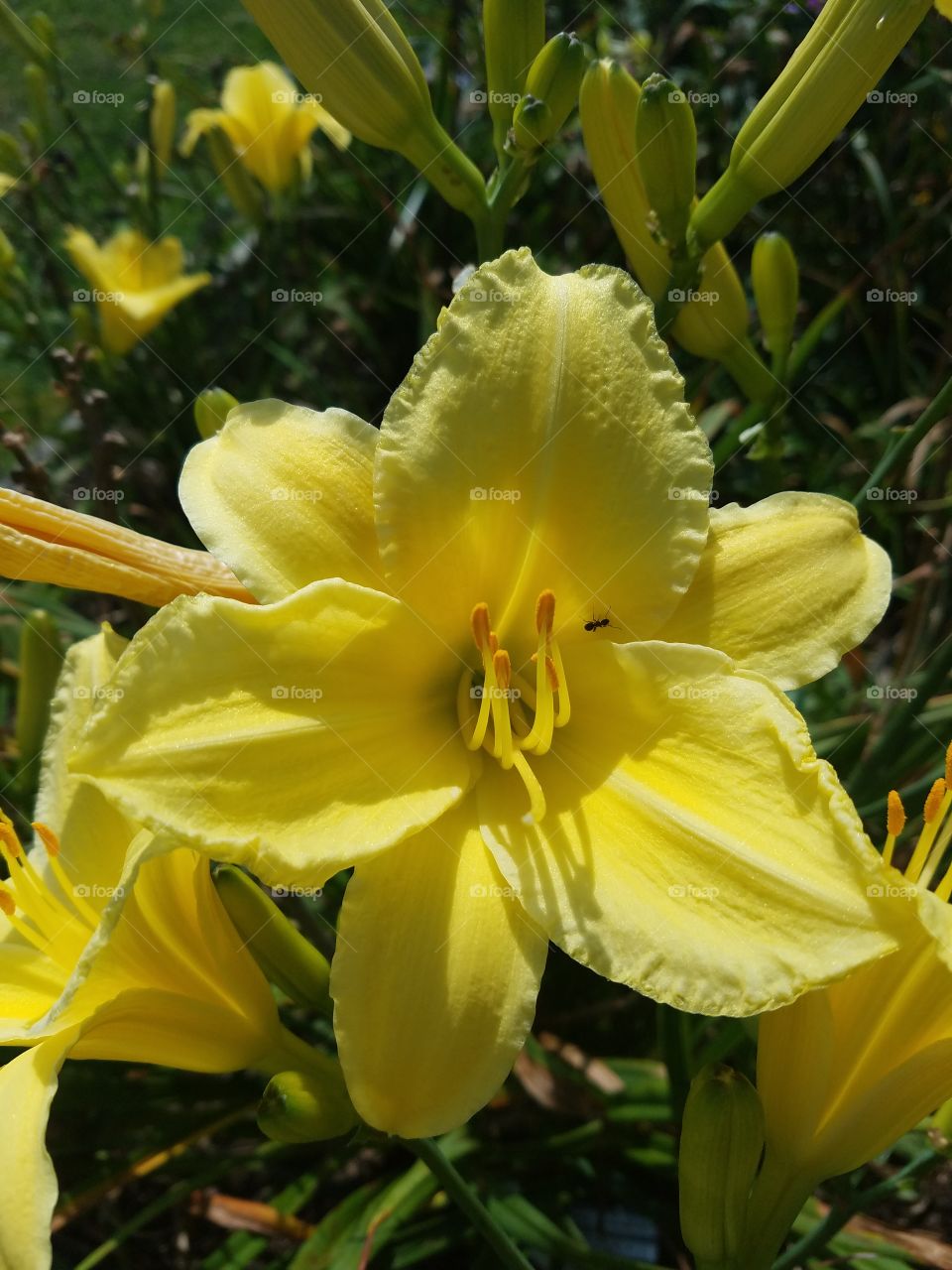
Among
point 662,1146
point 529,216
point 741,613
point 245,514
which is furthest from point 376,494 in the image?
point 529,216

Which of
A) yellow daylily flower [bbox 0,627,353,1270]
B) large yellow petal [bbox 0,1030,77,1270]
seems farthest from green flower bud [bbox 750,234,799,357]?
large yellow petal [bbox 0,1030,77,1270]

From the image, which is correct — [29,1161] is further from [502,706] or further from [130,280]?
[130,280]

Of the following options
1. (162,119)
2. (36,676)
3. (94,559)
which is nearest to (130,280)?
(162,119)

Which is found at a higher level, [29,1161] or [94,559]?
[94,559]

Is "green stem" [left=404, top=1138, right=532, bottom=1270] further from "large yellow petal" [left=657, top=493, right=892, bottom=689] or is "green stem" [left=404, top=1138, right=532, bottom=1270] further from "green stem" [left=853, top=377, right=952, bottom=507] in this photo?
"green stem" [left=853, top=377, right=952, bottom=507]

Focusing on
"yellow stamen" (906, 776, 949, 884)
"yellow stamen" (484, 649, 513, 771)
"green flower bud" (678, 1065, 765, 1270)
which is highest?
"yellow stamen" (484, 649, 513, 771)

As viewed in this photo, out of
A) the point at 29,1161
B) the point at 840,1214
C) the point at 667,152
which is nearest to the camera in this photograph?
the point at 29,1161

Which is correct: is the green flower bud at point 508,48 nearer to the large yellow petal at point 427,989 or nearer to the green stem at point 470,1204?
the large yellow petal at point 427,989
